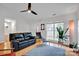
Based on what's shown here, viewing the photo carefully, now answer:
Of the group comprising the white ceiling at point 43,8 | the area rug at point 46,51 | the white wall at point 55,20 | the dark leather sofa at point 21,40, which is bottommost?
the area rug at point 46,51

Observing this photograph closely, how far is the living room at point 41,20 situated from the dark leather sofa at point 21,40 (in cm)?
6

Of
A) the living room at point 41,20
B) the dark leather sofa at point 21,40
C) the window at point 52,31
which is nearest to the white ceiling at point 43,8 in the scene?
the living room at point 41,20

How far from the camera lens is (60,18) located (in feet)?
7.42

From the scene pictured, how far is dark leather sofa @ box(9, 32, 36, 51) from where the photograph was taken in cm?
215

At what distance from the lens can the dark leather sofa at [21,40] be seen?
215cm

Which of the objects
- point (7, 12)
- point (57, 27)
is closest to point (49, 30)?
point (57, 27)

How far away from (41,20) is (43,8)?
25 centimetres

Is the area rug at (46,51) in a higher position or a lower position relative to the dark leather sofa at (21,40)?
lower

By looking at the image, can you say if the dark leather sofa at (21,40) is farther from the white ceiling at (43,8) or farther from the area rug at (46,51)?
the white ceiling at (43,8)

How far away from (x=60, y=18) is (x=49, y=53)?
71 centimetres

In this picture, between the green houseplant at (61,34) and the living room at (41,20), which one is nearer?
the living room at (41,20)

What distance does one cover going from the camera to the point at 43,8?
2166 mm

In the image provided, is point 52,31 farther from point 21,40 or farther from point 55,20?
point 21,40

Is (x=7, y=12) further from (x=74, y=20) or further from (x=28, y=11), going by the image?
(x=74, y=20)
